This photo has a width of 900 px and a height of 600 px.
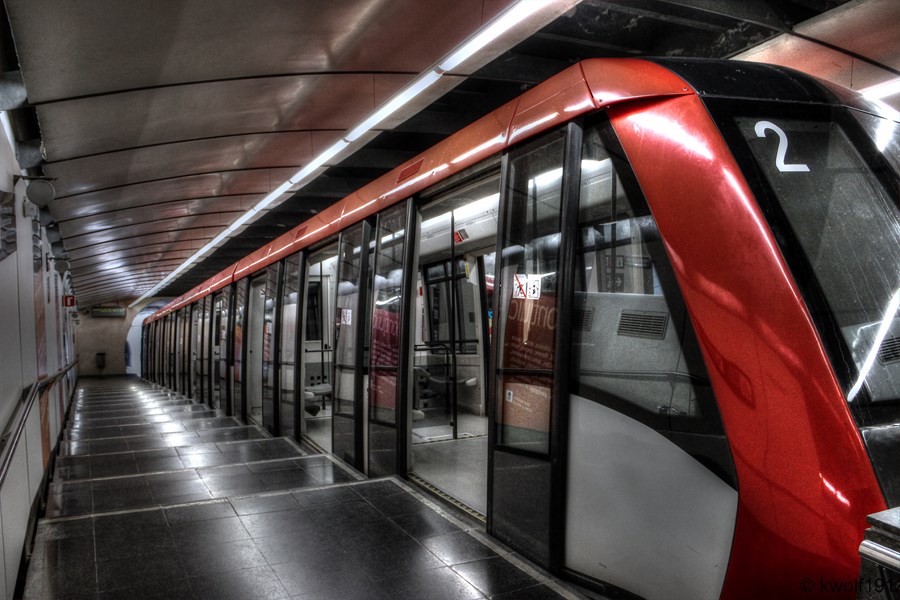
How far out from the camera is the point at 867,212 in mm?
2545

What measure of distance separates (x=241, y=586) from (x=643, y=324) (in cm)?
218

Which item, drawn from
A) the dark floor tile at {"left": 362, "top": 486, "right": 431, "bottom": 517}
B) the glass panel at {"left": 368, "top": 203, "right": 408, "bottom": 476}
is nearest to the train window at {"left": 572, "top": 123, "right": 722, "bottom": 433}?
the dark floor tile at {"left": 362, "top": 486, "right": 431, "bottom": 517}

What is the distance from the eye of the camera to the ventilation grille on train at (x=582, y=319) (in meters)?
2.94

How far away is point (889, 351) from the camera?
2322mm

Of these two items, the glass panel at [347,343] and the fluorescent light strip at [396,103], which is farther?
the glass panel at [347,343]

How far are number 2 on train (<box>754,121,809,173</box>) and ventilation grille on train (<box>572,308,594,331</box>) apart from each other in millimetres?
938

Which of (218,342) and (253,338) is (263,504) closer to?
(253,338)

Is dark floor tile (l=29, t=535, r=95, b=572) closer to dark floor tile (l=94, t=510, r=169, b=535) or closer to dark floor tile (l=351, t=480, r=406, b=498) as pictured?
dark floor tile (l=94, t=510, r=169, b=535)

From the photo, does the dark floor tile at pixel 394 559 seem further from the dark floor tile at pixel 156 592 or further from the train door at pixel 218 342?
the train door at pixel 218 342

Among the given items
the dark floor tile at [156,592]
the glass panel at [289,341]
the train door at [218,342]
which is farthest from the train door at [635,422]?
the train door at [218,342]

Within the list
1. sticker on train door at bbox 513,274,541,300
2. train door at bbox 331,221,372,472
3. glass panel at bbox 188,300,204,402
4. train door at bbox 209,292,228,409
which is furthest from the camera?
glass panel at bbox 188,300,204,402

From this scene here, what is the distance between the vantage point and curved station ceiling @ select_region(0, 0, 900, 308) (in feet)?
12.7

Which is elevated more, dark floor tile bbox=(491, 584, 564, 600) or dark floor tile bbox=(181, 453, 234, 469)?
dark floor tile bbox=(491, 584, 564, 600)

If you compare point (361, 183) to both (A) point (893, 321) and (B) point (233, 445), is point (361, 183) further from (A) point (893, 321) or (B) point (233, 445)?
(A) point (893, 321)
